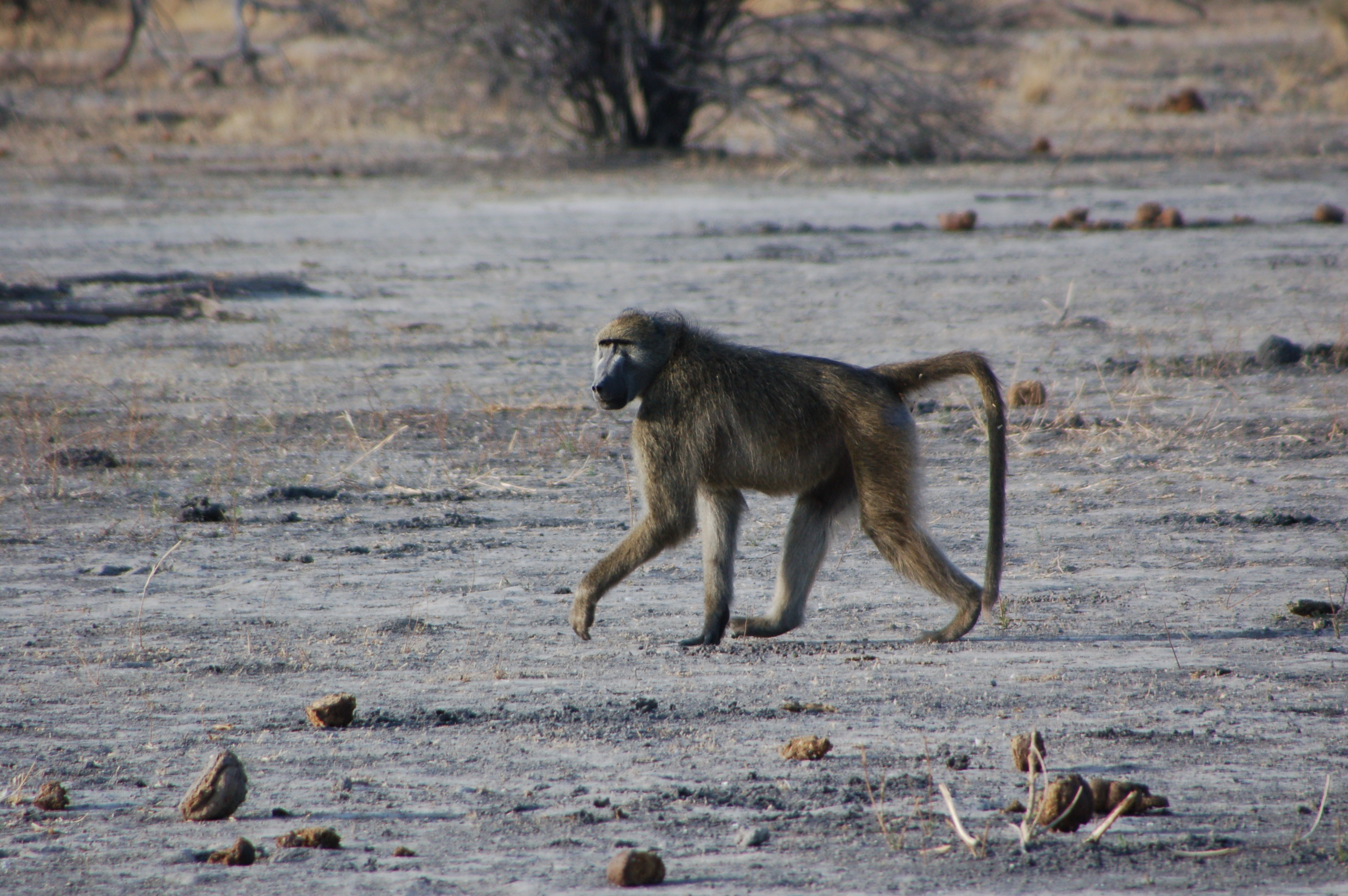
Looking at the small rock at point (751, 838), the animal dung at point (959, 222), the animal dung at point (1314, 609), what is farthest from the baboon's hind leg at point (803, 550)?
the animal dung at point (959, 222)

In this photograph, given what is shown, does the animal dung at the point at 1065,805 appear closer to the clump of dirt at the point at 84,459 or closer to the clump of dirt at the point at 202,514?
the clump of dirt at the point at 202,514

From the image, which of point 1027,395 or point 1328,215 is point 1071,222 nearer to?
point 1328,215

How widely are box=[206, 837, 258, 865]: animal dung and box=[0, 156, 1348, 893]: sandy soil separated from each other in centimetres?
5

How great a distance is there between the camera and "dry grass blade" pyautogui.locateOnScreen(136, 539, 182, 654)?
16.4 ft

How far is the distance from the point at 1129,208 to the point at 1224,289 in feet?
14.3

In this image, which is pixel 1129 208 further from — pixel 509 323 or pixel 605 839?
pixel 605 839

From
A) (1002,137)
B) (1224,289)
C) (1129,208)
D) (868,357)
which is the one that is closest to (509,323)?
(868,357)

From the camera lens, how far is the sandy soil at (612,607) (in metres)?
3.48

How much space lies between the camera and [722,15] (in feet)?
67.6

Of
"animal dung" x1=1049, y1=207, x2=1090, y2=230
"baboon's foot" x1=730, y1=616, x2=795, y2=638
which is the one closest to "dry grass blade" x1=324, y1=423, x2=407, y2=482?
"baboon's foot" x1=730, y1=616, x2=795, y2=638

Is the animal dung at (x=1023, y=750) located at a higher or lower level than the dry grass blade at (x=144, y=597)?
higher

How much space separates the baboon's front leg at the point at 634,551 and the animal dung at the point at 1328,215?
11.8 m

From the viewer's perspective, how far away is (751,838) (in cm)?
340

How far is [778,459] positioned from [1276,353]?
5480 millimetres
